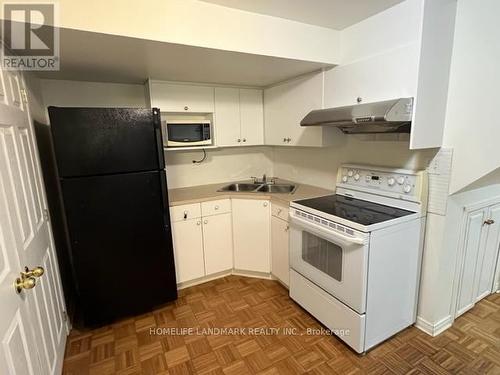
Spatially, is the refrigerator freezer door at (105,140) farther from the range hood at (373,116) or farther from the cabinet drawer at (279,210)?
the range hood at (373,116)

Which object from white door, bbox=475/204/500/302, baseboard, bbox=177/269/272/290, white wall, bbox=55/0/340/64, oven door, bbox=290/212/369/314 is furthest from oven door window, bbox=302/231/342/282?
white wall, bbox=55/0/340/64

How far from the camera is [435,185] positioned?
5.99ft

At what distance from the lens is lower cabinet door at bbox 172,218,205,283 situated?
97.6 inches

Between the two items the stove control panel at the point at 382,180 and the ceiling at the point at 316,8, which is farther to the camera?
the stove control panel at the point at 382,180

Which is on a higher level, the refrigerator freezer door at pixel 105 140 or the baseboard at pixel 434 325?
the refrigerator freezer door at pixel 105 140

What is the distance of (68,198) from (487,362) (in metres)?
3.05

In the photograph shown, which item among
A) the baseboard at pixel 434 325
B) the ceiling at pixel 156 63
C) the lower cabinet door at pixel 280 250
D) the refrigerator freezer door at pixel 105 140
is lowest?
the baseboard at pixel 434 325

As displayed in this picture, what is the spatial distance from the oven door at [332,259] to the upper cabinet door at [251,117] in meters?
1.17

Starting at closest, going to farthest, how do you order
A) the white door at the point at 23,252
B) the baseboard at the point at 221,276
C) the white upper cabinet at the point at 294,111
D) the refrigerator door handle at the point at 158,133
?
1. the white door at the point at 23,252
2. the refrigerator door handle at the point at 158,133
3. the white upper cabinet at the point at 294,111
4. the baseboard at the point at 221,276

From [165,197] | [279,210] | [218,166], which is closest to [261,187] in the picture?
[218,166]

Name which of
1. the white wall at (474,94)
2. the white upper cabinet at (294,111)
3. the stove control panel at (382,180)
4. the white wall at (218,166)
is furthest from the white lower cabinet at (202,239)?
the white wall at (474,94)

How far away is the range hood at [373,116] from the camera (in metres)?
1.58

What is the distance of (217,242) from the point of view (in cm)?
269

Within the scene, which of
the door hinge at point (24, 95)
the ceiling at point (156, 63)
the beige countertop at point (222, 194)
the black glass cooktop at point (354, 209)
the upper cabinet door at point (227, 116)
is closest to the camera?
the ceiling at point (156, 63)
